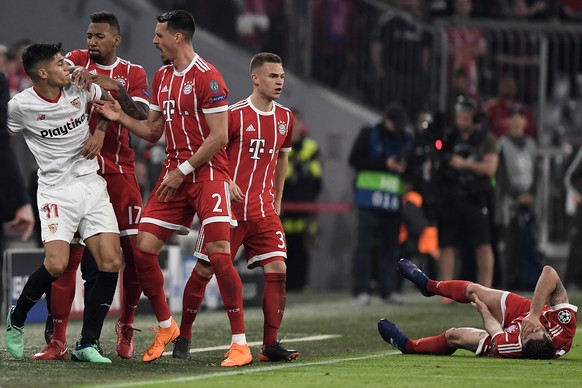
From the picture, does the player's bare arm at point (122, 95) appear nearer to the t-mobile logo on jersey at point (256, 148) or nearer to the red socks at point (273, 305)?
the t-mobile logo on jersey at point (256, 148)

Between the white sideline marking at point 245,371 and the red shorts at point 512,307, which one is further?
the red shorts at point 512,307

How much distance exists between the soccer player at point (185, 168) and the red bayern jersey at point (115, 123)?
217mm

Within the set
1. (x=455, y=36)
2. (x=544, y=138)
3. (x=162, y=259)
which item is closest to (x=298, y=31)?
(x=455, y=36)

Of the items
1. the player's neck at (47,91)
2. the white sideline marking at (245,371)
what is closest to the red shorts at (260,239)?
the white sideline marking at (245,371)

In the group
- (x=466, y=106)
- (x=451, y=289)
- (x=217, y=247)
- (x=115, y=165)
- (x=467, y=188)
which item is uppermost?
(x=466, y=106)

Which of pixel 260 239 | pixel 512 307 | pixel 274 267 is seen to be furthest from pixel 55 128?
pixel 512 307

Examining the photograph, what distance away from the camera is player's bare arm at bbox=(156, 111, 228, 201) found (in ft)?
A: 31.8

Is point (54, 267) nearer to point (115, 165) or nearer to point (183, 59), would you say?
point (115, 165)

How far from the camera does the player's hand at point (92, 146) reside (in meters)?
9.79

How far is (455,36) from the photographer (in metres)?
20.9

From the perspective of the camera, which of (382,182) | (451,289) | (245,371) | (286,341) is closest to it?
(245,371)

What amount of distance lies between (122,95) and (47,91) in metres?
0.53

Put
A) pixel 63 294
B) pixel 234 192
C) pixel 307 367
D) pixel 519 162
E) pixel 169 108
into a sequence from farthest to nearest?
pixel 519 162
pixel 63 294
pixel 234 192
pixel 169 108
pixel 307 367

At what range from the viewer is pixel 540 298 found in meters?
10.1
